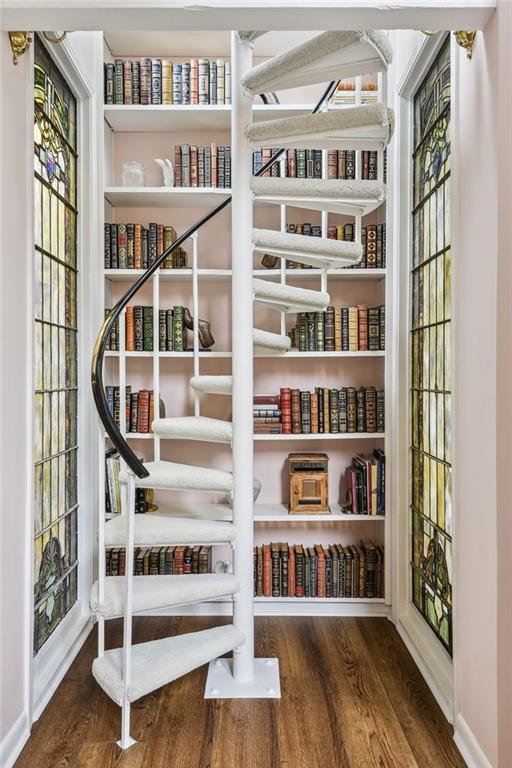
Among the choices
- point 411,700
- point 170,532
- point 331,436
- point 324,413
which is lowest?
point 411,700

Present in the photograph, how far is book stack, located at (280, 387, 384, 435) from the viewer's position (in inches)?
114

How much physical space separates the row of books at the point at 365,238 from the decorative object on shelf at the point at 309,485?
1.07 metres

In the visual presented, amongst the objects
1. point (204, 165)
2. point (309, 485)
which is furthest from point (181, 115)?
point (309, 485)

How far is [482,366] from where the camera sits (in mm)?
1722

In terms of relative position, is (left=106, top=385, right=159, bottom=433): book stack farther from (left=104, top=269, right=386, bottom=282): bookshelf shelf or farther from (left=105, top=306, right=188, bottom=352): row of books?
(left=104, top=269, right=386, bottom=282): bookshelf shelf

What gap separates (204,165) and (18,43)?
1225 mm

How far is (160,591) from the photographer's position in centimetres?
207

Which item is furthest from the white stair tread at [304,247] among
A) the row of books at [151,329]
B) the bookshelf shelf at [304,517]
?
the bookshelf shelf at [304,517]

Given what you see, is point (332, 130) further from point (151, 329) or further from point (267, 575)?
point (267, 575)

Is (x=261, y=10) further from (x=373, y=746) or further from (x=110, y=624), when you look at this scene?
(x=110, y=624)

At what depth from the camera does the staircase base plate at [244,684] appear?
85.4 inches

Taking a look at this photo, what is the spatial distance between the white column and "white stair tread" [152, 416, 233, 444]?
70 mm

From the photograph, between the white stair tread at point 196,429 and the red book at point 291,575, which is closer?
the white stair tread at point 196,429

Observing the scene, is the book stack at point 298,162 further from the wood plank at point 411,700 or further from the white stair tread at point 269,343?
the wood plank at point 411,700
